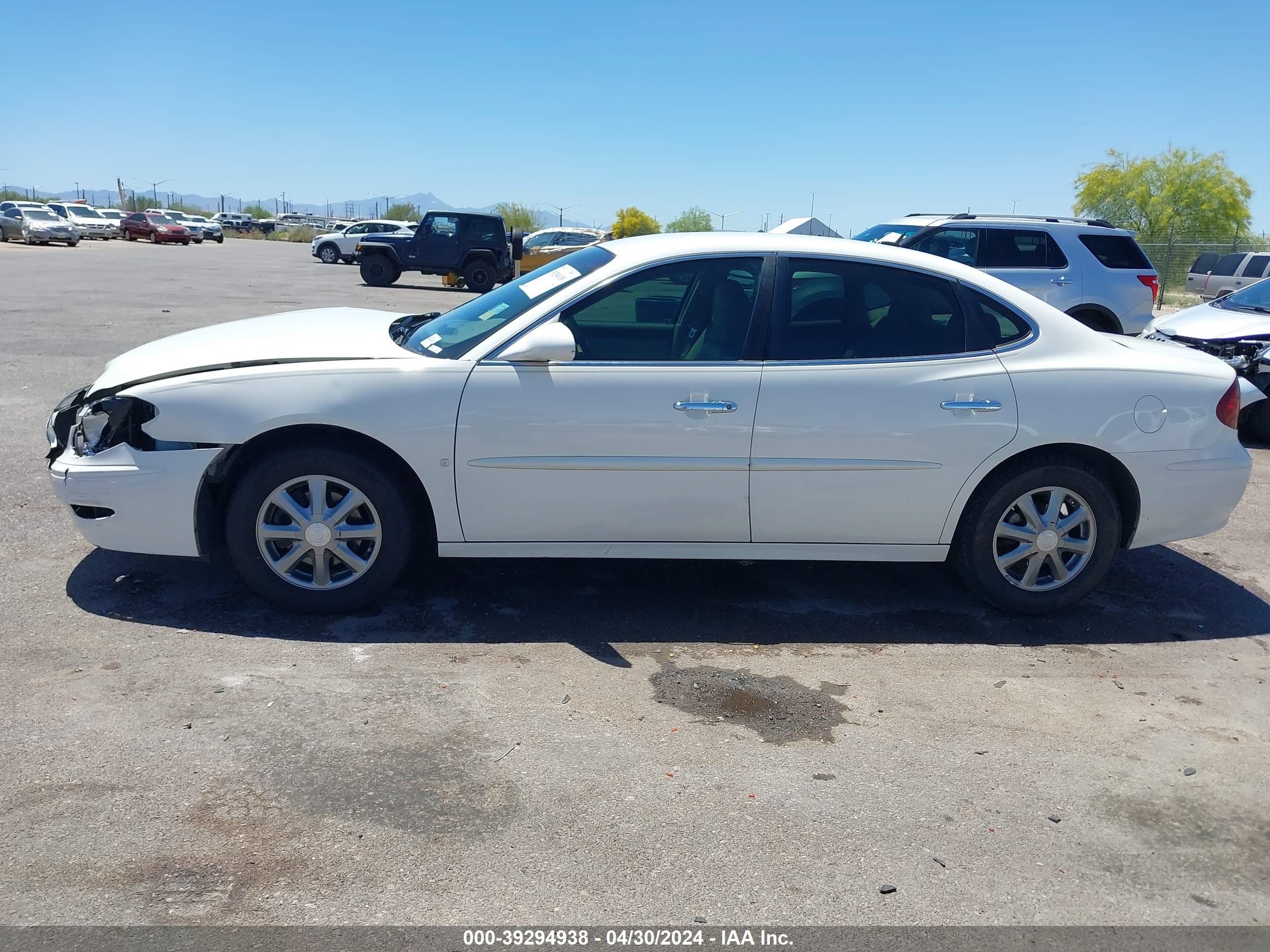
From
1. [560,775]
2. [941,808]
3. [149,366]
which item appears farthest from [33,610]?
[941,808]

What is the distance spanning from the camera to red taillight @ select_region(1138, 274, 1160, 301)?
12.0 meters

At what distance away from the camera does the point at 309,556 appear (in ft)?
14.7

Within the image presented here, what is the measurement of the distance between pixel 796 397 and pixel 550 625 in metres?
1.45

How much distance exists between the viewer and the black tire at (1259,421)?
916 cm

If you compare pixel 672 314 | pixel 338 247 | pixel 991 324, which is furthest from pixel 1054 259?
pixel 338 247

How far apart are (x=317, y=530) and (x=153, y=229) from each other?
51.1 meters

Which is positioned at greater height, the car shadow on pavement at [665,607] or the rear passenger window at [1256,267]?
the rear passenger window at [1256,267]

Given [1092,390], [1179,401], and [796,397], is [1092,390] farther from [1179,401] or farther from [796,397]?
[796,397]

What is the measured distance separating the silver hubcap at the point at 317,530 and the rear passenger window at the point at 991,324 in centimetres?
277

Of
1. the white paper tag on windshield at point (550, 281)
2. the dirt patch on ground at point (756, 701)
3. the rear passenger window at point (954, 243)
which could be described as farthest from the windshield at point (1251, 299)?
the dirt patch on ground at point (756, 701)

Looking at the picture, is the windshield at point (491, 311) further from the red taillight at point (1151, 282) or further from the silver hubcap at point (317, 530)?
the red taillight at point (1151, 282)

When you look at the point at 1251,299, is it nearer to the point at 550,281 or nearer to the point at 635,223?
the point at 550,281

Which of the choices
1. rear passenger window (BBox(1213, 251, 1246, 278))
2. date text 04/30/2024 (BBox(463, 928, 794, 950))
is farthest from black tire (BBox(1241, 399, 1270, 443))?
rear passenger window (BBox(1213, 251, 1246, 278))

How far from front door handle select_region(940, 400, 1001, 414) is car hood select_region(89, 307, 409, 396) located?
2.40 m
